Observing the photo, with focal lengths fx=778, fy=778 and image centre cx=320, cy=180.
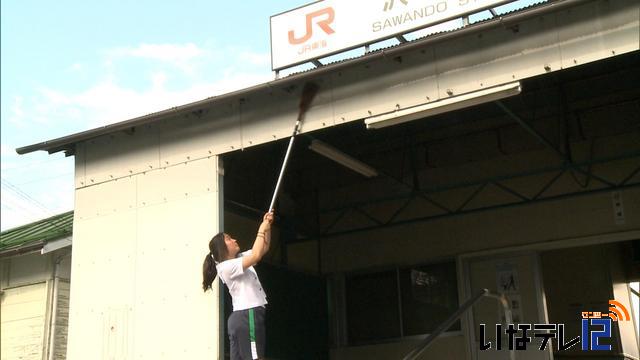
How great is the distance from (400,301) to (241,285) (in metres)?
5.19

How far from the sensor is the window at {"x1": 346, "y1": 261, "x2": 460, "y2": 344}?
12.4 meters

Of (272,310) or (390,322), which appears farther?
(390,322)

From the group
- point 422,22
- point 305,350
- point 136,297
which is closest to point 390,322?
point 305,350

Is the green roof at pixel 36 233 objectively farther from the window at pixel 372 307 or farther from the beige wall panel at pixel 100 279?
the window at pixel 372 307

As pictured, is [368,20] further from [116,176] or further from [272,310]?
[272,310]

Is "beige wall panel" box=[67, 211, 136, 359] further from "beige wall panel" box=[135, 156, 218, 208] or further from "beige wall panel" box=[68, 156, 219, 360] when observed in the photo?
"beige wall panel" box=[135, 156, 218, 208]

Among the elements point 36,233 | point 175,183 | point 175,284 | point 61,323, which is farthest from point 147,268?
point 36,233

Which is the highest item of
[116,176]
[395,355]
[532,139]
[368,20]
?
[368,20]

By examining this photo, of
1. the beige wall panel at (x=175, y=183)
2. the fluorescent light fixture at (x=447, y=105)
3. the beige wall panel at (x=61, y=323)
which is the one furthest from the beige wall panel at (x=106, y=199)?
the beige wall panel at (x=61, y=323)

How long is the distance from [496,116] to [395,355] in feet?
13.3

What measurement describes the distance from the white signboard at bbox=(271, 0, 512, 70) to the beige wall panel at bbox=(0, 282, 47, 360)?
23.3 feet

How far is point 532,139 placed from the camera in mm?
Result: 11797

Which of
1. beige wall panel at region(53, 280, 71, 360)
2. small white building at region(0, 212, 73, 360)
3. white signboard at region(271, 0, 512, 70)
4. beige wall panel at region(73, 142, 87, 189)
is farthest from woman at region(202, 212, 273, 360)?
beige wall panel at region(53, 280, 71, 360)

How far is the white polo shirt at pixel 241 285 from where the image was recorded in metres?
8.02
